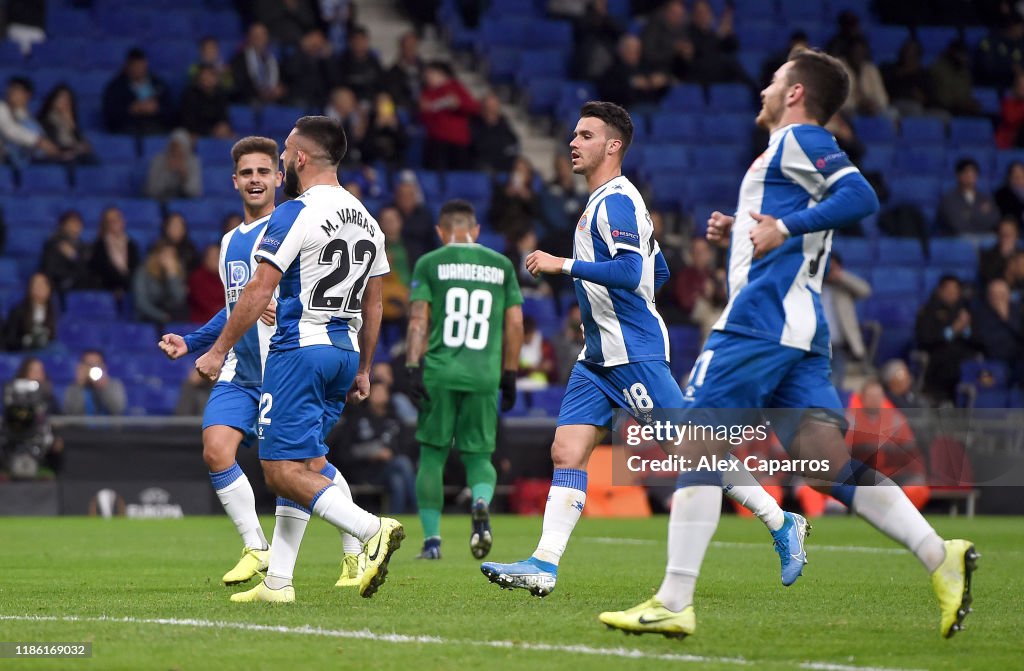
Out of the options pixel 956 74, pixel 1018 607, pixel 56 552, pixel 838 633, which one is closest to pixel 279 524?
pixel 838 633

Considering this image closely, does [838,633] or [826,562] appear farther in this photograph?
[826,562]

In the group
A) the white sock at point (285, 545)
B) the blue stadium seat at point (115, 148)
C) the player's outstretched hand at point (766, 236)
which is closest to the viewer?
the player's outstretched hand at point (766, 236)

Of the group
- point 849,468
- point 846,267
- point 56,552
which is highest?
point 846,267

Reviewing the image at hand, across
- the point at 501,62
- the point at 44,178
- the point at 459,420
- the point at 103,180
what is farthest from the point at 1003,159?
the point at 459,420

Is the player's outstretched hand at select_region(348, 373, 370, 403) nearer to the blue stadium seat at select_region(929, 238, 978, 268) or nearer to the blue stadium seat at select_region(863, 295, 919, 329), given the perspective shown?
the blue stadium seat at select_region(863, 295, 919, 329)

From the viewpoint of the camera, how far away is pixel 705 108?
22.0 m

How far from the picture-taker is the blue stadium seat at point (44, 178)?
18.6 m

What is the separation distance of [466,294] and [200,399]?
643 centimetres

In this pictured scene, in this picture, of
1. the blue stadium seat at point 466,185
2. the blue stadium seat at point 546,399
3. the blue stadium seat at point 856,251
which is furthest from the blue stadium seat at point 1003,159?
the blue stadium seat at point 546,399

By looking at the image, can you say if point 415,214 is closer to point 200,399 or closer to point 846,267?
point 200,399

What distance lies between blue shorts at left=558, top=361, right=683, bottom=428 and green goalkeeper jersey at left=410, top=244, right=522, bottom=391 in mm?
3402

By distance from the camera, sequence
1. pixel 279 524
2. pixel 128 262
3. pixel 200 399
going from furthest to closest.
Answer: pixel 128 262
pixel 200 399
pixel 279 524

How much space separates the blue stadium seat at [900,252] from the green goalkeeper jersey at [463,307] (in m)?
11.0

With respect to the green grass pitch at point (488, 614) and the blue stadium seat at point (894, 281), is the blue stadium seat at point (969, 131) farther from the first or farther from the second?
the green grass pitch at point (488, 614)
